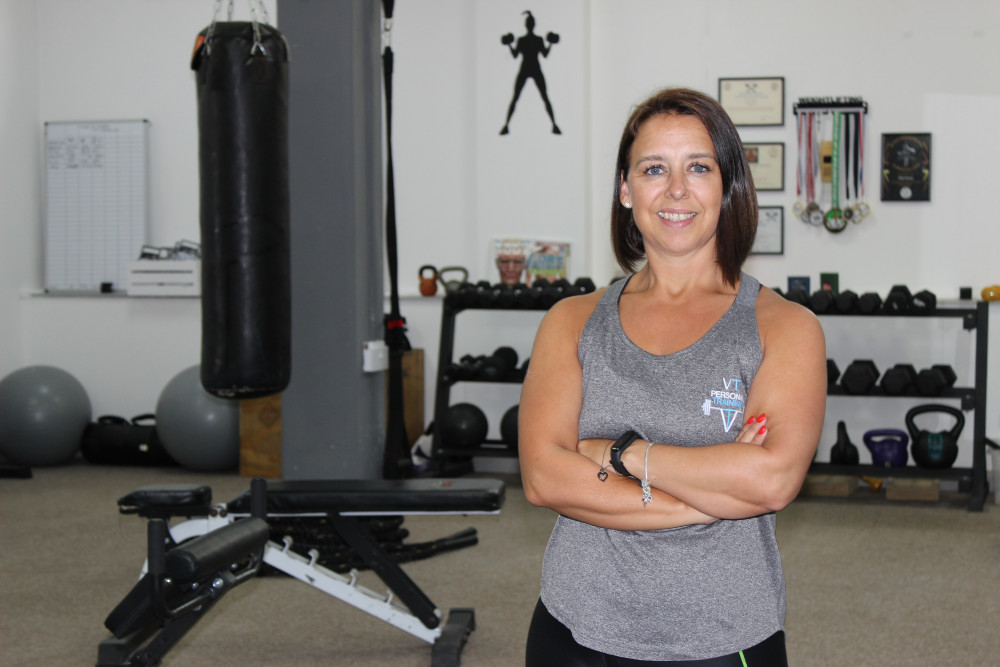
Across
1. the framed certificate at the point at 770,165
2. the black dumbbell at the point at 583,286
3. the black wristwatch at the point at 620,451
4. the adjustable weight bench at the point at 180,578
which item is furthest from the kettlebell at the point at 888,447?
the black wristwatch at the point at 620,451

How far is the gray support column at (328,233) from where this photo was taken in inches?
145

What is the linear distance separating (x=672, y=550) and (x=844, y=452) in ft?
12.7

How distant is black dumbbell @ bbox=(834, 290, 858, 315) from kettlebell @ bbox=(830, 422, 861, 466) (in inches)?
22.7

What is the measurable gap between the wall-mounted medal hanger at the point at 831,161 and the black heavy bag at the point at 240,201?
3.25 meters

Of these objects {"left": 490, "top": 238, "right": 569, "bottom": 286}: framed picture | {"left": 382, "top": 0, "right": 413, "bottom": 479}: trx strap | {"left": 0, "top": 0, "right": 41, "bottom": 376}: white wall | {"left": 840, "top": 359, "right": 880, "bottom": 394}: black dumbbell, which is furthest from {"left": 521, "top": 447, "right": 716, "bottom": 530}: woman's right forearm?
{"left": 0, "top": 0, "right": 41, "bottom": 376}: white wall

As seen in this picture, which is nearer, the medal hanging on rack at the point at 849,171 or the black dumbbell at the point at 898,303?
the black dumbbell at the point at 898,303

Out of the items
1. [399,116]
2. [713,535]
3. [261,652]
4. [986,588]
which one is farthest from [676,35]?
[713,535]

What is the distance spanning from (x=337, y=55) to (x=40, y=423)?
3.17m

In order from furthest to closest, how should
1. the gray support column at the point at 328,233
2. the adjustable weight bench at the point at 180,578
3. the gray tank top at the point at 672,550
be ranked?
the gray support column at the point at 328,233 → the adjustable weight bench at the point at 180,578 → the gray tank top at the point at 672,550

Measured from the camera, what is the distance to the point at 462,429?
199 inches

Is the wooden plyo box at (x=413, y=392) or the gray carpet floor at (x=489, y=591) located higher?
the wooden plyo box at (x=413, y=392)

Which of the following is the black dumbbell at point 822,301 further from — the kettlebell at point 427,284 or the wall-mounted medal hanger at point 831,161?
the kettlebell at point 427,284

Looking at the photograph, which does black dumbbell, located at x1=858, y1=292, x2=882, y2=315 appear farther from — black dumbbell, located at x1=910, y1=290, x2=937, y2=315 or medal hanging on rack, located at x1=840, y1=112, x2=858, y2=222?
medal hanging on rack, located at x1=840, y1=112, x2=858, y2=222

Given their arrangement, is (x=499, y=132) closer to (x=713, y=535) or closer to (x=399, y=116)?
(x=399, y=116)
